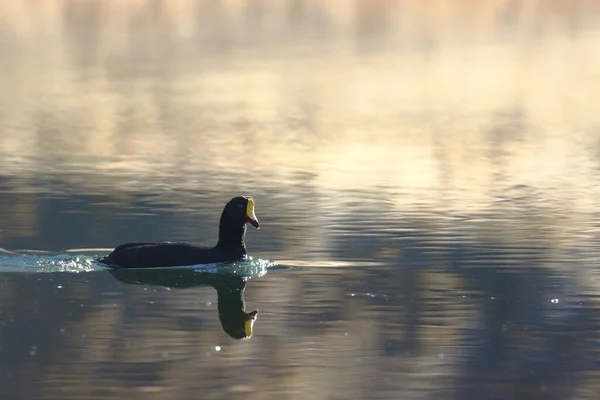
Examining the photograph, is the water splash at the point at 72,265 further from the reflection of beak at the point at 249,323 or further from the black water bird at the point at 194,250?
the reflection of beak at the point at 249,323

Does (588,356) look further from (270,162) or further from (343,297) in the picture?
(270,162)

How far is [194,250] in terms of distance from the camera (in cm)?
2028

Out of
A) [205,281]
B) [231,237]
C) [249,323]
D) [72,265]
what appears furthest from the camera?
[231,237]

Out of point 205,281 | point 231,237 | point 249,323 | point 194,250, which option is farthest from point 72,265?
point 249,323

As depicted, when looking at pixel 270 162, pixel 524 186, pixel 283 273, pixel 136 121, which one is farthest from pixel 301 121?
pixel 283 273

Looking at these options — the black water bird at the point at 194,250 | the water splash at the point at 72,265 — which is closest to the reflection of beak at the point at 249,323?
the water splash at the point at 72,265

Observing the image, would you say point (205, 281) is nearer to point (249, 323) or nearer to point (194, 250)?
point (194, 250)

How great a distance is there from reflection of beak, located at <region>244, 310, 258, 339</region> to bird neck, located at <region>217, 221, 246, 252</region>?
3001 millimetres

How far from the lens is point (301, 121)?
1754 inches

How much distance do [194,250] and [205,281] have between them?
26.5 inches

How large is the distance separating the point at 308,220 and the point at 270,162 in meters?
8.53

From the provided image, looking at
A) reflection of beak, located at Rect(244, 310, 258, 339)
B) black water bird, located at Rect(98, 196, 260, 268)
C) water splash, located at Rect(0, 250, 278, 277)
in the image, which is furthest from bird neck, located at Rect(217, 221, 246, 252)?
reflection of beak, located at Rect(244, 310, 258, 339)

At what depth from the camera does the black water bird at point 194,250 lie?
20078 mm

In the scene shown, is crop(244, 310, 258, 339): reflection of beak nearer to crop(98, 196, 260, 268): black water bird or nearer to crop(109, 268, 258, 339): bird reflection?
crop(109, 268, 258, 339): bird reflection
